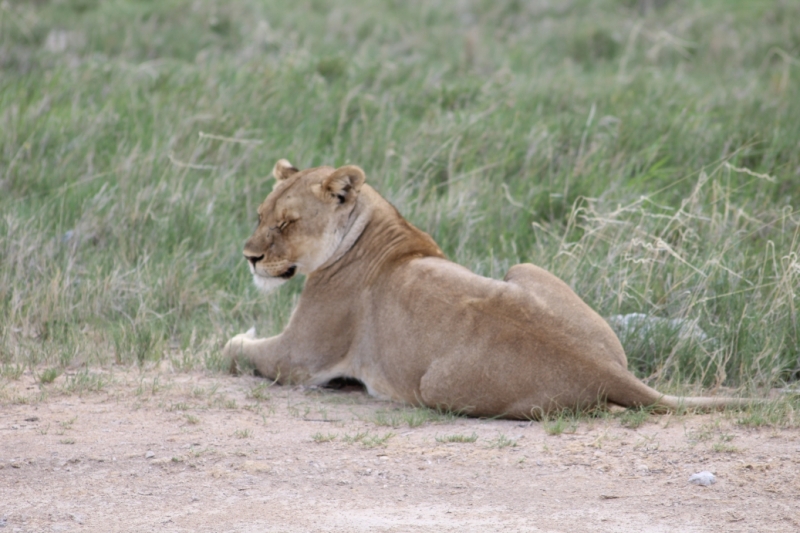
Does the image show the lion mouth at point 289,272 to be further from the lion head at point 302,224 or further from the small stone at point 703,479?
the small stone at point 703,479

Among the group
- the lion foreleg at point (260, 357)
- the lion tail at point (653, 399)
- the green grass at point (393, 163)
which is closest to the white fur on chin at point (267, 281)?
the lion foreleg at point (260, 357)

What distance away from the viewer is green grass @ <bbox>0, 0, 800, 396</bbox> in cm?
581

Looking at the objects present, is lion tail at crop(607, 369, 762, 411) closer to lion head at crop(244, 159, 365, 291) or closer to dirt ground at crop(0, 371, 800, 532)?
dirt ground at crop(0, 371, 800, 532)

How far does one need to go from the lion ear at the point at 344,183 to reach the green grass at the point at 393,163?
1019 millimetres

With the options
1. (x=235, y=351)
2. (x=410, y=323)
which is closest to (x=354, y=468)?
(x=410, y=323)

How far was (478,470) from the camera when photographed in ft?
13.0

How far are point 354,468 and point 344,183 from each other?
177 cm

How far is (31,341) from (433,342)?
2.23m

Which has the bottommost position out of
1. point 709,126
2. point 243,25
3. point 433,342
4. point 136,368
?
point 136,368

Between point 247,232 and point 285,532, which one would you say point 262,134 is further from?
point 285,532

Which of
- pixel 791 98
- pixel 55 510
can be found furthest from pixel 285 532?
pixel 791 98

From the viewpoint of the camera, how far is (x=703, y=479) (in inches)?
151

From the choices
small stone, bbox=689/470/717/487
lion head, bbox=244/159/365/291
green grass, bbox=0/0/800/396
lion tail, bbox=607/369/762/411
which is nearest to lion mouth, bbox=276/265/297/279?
lion head, bbox=244/159/365/291

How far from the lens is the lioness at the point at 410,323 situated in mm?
4535
